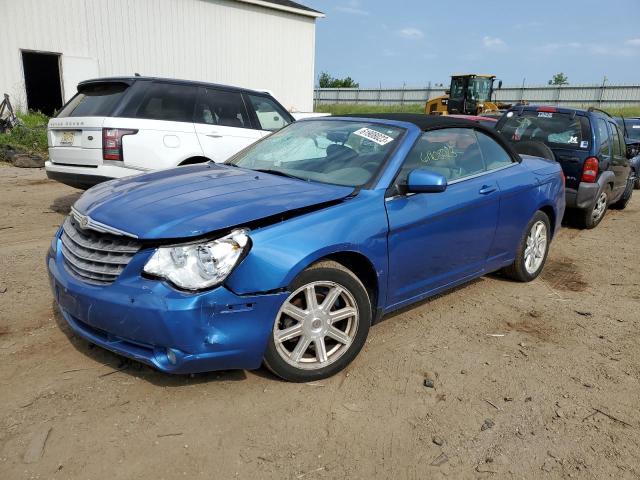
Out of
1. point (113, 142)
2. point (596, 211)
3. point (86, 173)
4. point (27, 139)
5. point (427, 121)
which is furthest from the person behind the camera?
point (27, 139)

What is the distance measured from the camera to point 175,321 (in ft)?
8.40

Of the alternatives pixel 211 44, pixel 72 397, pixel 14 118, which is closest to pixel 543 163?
pixel 72 397

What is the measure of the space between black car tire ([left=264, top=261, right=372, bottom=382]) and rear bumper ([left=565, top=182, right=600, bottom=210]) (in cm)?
531

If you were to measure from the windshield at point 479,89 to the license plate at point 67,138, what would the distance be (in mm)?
20689

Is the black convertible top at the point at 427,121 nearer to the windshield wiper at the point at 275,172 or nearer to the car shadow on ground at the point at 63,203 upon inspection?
the windshield wiper at the point at 275,172

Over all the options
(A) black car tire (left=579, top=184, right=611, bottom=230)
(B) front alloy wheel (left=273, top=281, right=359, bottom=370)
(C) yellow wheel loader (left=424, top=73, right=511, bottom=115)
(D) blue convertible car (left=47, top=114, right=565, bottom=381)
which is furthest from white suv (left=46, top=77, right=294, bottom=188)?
(C) yellow wheel loader (left=424, top=73, right=511, bottom=115)

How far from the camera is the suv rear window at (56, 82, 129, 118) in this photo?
19.9 ft

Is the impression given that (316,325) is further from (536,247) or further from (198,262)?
(536,247)

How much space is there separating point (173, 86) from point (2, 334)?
392cm

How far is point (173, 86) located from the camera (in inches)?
255

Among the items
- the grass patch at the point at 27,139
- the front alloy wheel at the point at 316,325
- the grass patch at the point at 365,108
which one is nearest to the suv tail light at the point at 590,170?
the front alloy wheel at the point at 316,325

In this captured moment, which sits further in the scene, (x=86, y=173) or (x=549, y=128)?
(x=549, y=128)

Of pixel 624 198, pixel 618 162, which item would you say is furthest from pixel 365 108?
pixel 618 162

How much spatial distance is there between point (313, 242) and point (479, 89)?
2348 cm
